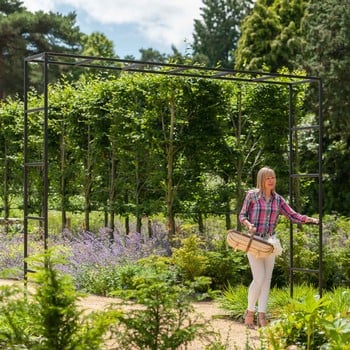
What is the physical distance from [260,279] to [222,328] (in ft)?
2.17

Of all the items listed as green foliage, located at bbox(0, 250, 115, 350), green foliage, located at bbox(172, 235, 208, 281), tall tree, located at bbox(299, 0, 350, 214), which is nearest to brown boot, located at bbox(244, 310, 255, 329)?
green foliage, located at bbox(172, 235, 208, 281)

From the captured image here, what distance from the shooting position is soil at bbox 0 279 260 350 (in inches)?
278

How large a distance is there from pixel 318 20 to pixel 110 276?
16213 millimetres

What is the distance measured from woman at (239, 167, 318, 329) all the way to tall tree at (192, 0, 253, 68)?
45133 millimetres

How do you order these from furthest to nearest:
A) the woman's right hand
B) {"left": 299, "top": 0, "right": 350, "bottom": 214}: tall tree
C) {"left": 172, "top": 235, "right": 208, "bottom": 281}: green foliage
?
{"left": 299, "top": 0, "right": 350, "bottom": 214}: tall tree → {"left": 172, "top": 235, "right": 208, "bottom": 281}: green foliage → the woman's right hand

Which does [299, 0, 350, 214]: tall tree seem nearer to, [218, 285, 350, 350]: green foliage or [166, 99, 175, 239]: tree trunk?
[166, 99, 175, 239]: tree trunk

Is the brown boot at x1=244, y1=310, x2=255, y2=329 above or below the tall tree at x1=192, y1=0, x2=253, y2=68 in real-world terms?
below

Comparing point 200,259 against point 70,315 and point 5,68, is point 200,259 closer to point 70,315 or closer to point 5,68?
point 70,315

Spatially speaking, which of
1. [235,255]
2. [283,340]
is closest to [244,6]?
[235,255]

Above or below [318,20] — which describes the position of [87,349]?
below

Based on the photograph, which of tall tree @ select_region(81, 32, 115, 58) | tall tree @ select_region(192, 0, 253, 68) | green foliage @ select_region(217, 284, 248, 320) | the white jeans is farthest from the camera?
tall tree @ select_region(192, 0, 253, 68)

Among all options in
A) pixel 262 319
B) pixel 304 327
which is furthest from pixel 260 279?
pixel 304 327

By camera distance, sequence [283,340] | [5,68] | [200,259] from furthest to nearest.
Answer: [5,68]
[200,259]
[283,340]

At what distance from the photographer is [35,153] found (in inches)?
653
